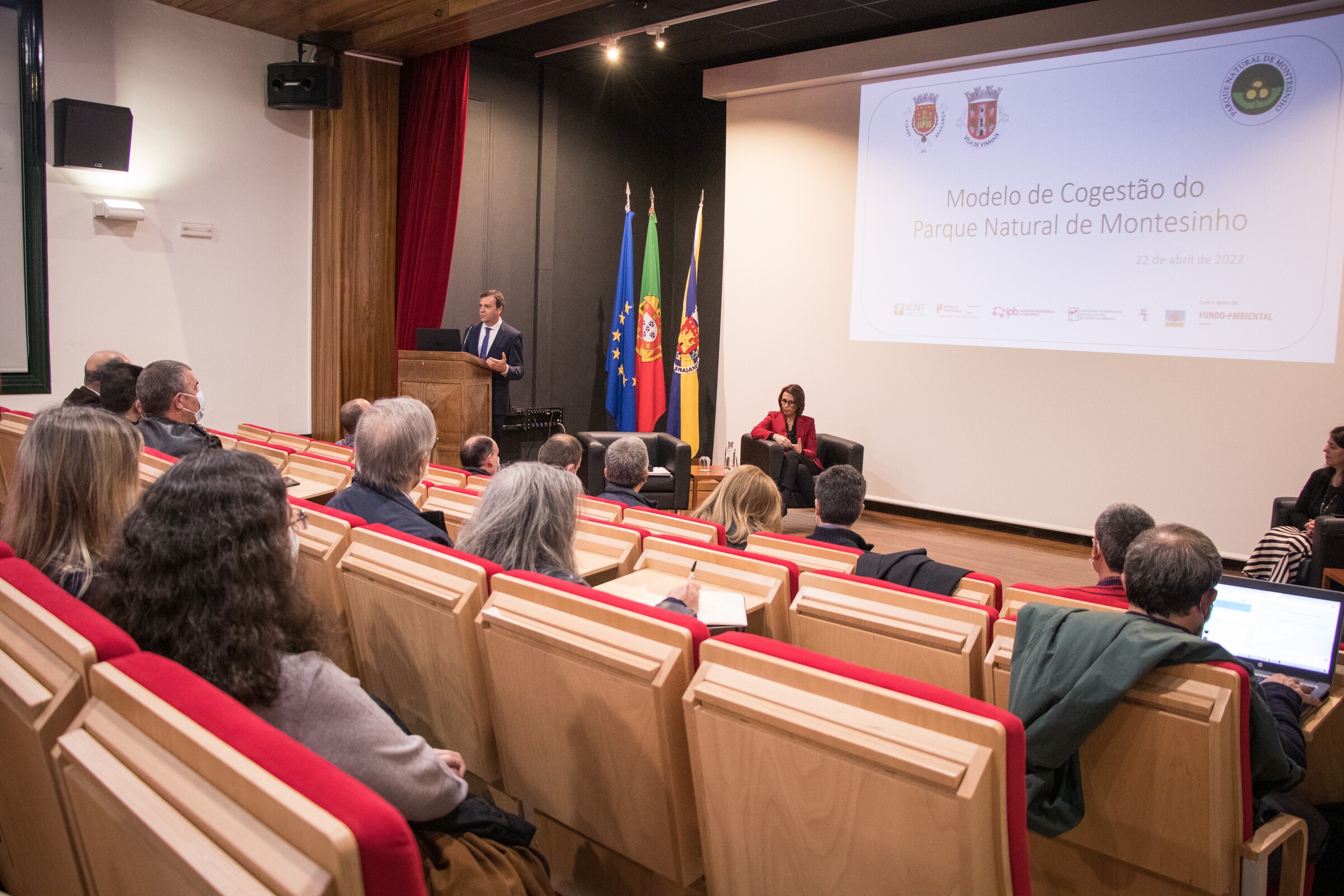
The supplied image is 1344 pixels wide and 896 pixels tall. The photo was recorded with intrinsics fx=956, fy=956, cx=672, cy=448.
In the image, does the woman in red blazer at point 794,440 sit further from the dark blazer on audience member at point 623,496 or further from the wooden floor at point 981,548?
the dark blazer on audience member at point 623,496

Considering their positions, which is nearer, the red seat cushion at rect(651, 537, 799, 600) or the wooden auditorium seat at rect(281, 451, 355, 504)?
the red seat cushion at rect(651, 537, 799, 600)

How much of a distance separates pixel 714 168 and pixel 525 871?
8.52m

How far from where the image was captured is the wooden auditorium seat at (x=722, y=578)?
2486mm

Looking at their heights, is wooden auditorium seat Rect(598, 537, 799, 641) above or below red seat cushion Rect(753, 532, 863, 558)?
above

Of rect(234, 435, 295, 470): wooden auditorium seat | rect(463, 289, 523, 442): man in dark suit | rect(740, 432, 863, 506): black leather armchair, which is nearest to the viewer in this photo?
rect(234, 435, 295, 470): wooden auditorium seat

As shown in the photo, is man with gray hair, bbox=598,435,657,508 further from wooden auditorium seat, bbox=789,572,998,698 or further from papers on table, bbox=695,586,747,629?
wooden auditorium seat, bbox=789,572,998,698

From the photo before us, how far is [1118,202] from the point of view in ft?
20.7

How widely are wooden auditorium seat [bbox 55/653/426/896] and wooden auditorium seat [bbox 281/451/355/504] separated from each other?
2580 millimetres

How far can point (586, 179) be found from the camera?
356 inches

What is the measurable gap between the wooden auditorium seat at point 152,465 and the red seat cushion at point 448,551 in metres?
1.30

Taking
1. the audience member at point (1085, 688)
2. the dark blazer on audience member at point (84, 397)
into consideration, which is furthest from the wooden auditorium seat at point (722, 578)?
the dark blazer on audience member at point (84, 397)

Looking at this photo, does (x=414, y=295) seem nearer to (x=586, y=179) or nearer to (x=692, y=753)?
(x=586, y=179)

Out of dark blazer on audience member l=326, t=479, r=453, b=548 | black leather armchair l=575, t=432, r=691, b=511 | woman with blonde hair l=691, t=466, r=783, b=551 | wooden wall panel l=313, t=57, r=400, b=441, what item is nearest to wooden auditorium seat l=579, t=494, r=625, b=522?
woman with blonde hair l=691, t=466, r=783, b=551

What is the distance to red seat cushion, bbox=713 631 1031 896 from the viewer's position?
3.99ft
